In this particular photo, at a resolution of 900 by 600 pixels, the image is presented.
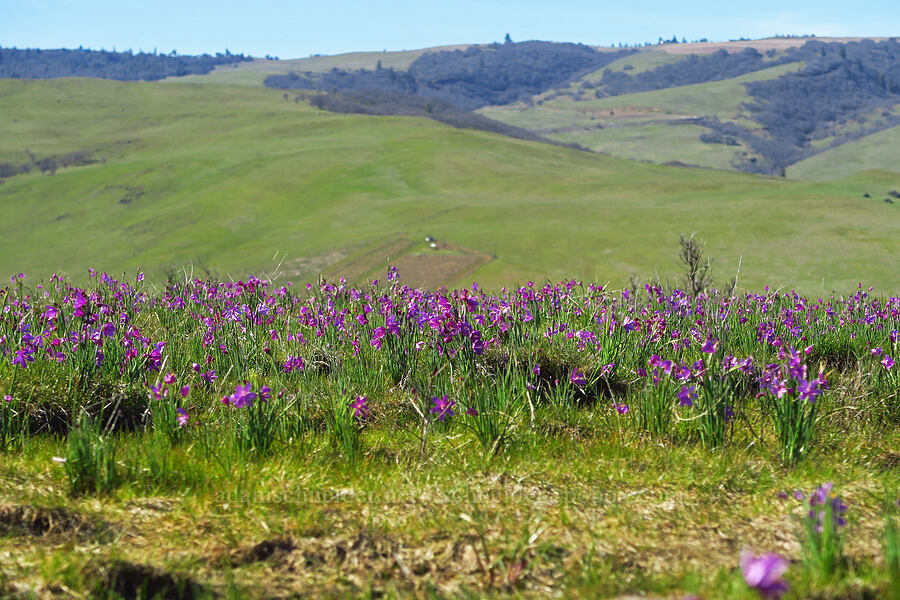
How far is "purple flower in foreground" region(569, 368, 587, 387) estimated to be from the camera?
15.5 ft

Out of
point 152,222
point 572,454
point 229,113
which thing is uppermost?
point 229,113

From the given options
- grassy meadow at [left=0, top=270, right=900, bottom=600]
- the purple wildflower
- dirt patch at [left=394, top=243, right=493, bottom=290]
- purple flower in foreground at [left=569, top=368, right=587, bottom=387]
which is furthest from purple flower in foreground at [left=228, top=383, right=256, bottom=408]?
dirt patch at [left=394, top=243, right=493, bottom=290]

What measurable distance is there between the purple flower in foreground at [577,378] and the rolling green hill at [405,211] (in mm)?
6073

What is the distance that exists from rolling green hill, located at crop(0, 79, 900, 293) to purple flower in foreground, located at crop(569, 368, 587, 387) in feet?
19.9

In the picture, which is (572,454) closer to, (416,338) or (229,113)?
(416,338)

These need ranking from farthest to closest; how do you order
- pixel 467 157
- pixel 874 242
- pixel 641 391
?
pixel 467 157 → pixel 874 242 → pixel 641 391

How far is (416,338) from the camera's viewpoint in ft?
18.5

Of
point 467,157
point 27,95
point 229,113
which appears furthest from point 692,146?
point 27,95

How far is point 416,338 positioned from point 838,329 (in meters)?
3.72

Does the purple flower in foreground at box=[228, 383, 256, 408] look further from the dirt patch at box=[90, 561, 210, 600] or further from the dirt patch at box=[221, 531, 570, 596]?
the dirt patch at box=[90, 561, 210, 600]

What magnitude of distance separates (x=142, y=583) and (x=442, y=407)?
195 cm

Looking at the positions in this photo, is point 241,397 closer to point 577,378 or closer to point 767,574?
point 577,378

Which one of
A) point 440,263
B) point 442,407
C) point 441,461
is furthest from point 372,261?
point 441,461

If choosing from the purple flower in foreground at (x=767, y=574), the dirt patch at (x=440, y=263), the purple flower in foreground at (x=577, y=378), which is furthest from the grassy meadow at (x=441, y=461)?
the dirt patch at (x=440, y=263)
